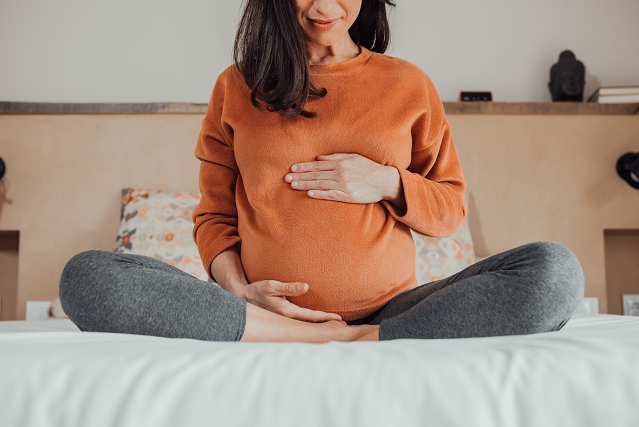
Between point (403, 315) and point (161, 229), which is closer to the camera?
point (403, 315)

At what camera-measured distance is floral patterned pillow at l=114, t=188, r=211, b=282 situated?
5.42 feet

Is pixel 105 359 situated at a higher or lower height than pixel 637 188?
higher

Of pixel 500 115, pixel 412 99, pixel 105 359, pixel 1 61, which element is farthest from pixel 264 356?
pixel 1 61

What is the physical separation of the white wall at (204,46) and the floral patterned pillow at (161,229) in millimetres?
582

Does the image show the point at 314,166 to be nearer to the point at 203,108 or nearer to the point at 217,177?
the point at 217,177

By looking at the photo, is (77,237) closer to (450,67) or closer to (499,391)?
(450,67)

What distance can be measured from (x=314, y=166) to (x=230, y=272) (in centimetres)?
27

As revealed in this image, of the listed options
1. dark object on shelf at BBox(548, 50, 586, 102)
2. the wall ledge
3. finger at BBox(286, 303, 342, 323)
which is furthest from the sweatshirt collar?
dark object on shelf at BBox(548, 50, 586, 102)

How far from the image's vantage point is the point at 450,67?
2.14 meters

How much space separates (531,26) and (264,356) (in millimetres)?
2253

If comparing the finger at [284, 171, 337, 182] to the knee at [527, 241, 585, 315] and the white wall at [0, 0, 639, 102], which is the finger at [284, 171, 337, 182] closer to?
the knee at [527, 241, 585, 315]

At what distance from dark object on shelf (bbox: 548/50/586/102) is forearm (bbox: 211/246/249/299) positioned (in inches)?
69.6

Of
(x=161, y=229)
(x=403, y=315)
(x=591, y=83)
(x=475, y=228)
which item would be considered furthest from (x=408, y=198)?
(x=591, y=83)

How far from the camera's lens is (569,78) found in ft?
6.59
